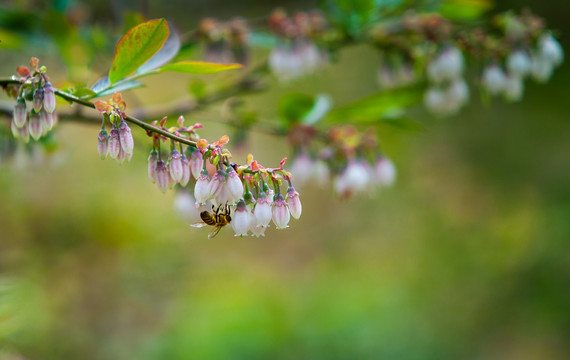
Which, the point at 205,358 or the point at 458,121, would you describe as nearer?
the point at 205,358

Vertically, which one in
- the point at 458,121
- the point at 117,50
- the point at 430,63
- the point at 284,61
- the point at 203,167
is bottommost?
the point at 203,167

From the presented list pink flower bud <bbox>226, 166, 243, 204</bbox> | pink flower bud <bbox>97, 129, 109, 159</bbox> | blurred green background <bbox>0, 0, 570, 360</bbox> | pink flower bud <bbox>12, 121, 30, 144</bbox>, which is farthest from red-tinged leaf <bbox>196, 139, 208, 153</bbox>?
blurred green background <bbox>0, 0, 570, 360</bbox>

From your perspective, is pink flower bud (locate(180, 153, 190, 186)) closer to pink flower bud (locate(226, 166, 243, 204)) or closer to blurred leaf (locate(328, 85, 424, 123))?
pink flower bud (locate(226, 166, 243, 204))

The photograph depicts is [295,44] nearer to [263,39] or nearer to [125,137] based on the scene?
[263,39]

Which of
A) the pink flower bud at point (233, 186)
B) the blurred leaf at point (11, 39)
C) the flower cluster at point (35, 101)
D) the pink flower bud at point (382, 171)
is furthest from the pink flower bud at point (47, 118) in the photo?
the pink flower bud at point (382, 171)

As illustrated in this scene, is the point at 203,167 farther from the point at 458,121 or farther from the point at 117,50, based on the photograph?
the point at 458,121

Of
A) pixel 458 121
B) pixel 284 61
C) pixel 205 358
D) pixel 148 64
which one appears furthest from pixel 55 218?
pixel 458 121

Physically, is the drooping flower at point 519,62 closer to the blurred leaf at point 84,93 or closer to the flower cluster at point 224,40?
the flower cluster at point 224,40
